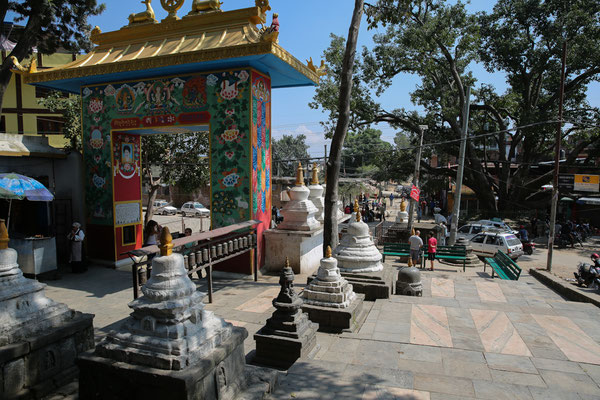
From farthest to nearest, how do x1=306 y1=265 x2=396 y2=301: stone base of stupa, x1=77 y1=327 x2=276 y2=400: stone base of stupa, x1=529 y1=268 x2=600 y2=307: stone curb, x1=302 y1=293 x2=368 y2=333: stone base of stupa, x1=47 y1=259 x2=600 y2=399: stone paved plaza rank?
x1=529 y1=268 x2=600 y2=307: stone curb, x1=306 y1=265 x2=396 y2=301: stone base of stupa, x1=302 y1=293 x2=368 y2=333: stone base of stupa, x1=47 y1=259 x2=600 y2=399: stone paved plaza, x1=77 y1=327 x2=276 y2=400: stone base of stupa

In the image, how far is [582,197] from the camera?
26.5 m

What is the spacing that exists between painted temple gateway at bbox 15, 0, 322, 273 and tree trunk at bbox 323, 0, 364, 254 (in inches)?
55.4

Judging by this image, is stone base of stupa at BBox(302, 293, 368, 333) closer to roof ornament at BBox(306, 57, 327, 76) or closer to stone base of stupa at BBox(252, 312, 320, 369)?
stone base of stupa at BBox(252, 312, 320, 369)

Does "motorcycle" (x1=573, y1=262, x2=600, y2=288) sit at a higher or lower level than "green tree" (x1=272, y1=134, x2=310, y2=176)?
lower

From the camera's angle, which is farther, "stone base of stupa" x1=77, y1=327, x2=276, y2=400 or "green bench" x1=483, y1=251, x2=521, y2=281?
"green bench" x1=483, y1=251, x2=521, y2=281

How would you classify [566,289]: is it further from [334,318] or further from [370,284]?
[334,318]

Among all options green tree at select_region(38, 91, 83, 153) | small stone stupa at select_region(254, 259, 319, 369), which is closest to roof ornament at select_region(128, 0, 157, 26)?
green tree at select_region(38, 91, 83, 153)

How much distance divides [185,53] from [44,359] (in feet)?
24.6

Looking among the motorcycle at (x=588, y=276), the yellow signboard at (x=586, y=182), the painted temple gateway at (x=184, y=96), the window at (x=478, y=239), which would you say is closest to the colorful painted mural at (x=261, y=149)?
the painted temple gateway at (x=184, y=96)

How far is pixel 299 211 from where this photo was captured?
411 inches

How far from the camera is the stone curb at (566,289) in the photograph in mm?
8117

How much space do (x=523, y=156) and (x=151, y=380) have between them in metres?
29.0

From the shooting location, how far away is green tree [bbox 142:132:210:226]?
1639 centimetres

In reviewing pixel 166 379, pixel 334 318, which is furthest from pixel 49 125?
pixel 166 379
